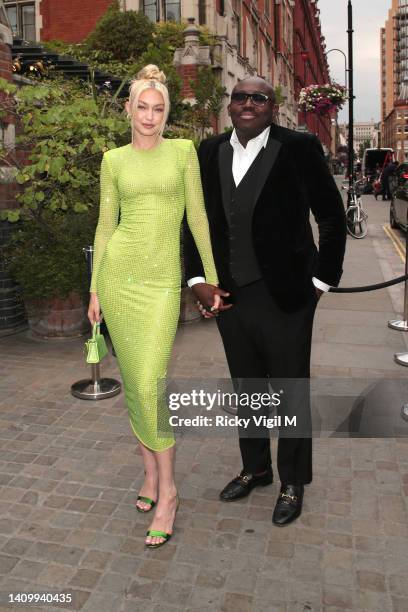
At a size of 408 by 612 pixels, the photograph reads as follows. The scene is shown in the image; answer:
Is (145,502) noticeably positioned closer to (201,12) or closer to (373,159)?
(201,12)

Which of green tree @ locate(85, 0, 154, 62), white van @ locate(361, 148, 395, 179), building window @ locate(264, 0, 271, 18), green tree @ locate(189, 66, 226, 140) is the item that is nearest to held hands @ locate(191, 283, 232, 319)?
green tree @ locate(189, 66, 226, 140)

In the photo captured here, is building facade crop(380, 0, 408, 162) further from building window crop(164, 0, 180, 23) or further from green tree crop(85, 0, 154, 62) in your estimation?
green tree crop(85, 0, 154, 62)

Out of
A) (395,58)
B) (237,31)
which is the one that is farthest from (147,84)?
(395,58)

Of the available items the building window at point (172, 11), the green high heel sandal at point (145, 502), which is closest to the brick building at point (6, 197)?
the green high heel sandal at point (145, 502)

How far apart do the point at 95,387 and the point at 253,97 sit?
128 inches

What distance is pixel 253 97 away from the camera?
118 inches

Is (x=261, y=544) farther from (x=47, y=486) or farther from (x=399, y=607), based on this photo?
(x=47, y=486)

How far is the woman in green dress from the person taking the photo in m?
3.05

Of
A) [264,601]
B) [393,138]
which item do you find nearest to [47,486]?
[264,601]

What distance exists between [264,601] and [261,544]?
0.45m

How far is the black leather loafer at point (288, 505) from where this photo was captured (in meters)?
3.41

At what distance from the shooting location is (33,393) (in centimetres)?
554

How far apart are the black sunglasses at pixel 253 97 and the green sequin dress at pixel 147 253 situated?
0.31 meters

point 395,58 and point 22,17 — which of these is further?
point 395,58
